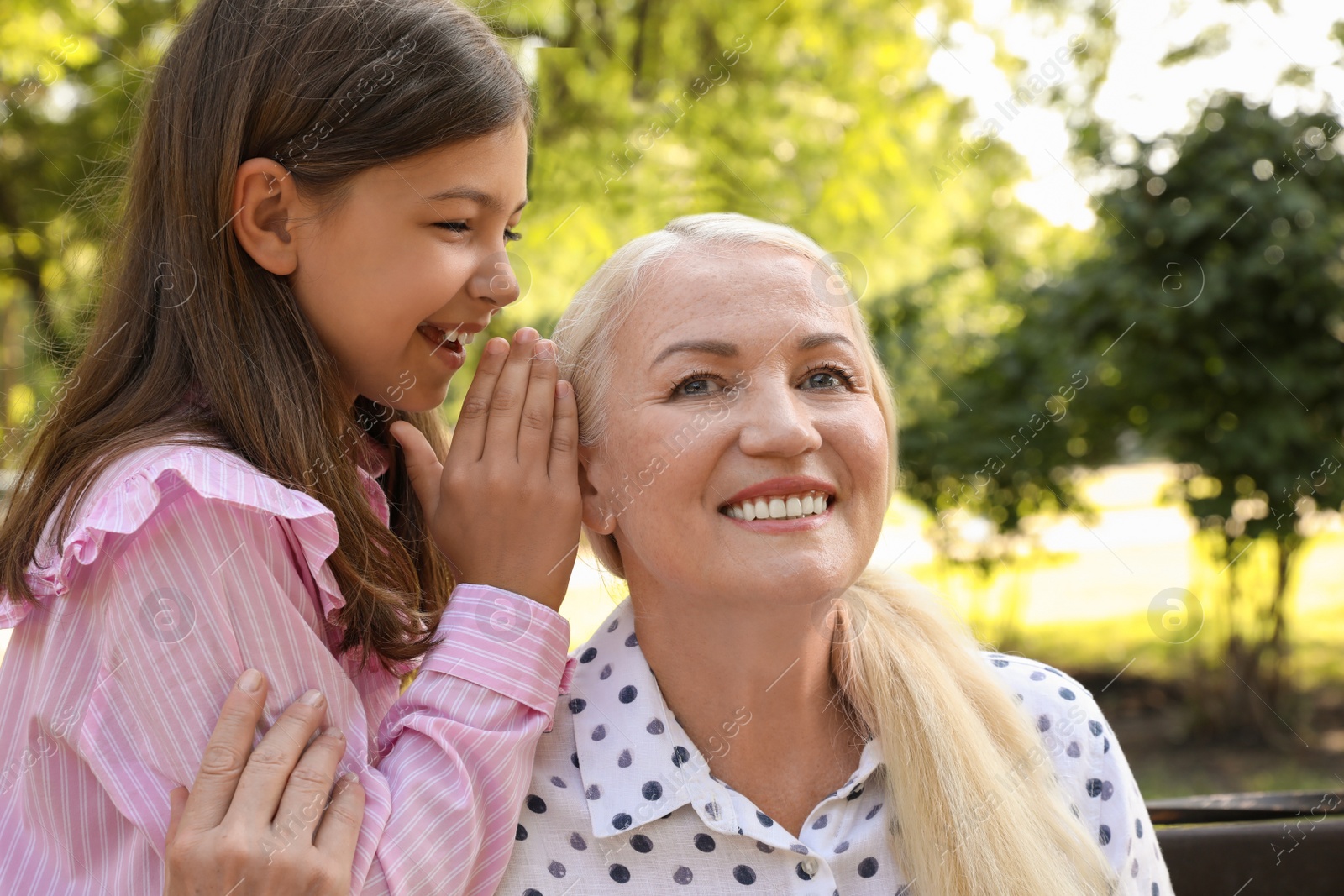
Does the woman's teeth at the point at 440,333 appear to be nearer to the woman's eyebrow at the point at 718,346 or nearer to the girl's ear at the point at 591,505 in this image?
the girl's ear at the point at 591,505

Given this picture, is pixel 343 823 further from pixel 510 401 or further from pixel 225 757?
pixel 510 401

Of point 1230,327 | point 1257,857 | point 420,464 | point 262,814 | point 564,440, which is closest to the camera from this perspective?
point 262,814

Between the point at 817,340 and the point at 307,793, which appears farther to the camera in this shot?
the point at 817,340

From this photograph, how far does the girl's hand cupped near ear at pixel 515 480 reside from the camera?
221 cm

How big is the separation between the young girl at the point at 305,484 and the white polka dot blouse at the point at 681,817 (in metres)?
0.18

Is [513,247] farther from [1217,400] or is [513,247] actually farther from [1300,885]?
[1300,885]

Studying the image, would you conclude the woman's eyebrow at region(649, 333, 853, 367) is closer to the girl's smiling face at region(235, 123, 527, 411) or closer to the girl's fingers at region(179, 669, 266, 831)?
the girl's smiling face at region(235, 123, 527, 411)

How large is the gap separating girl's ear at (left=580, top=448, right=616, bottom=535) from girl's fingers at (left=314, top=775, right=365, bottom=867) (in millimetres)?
699

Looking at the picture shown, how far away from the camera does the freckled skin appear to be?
212 cm

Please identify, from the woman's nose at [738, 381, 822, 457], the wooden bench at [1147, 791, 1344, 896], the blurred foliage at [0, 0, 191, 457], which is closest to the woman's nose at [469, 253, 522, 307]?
the woman's nose at [738, 381, 822, 457]

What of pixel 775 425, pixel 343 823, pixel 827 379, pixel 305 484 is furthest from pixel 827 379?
pixel 343 823

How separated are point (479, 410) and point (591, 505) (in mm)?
300

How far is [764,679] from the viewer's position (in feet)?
7.62

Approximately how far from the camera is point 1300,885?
8.62 ft
